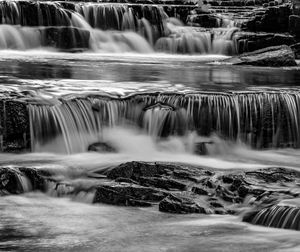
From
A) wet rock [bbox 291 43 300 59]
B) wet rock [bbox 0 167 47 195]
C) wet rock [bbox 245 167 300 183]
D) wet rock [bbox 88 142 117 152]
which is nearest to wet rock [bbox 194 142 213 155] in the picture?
wet rock [bbox 88 142 117 152]

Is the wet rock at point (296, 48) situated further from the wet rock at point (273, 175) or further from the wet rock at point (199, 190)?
the wet rock at point (199, 190)

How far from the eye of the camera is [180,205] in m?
8.51

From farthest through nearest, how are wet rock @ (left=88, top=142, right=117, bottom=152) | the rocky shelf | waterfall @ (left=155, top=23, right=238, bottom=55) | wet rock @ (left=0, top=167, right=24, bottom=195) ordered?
1. waterfall @ (left=155, top=23, right=238, bottom=55)
2. wet rock @ (left=88, top=142, right=117, bottom=152)
3. wet rock @ (left=0, top=167, right=24, bottom=195)
4. the rocky shelf

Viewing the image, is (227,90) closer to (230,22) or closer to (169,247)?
(169,247)

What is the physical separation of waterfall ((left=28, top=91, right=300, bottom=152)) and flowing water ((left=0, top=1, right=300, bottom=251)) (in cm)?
2

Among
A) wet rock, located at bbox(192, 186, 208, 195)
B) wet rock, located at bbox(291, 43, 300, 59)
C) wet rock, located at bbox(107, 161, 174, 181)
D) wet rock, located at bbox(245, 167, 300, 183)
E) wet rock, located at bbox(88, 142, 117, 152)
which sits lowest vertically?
wet rock, located at bbox(291, 43, 300, 59)

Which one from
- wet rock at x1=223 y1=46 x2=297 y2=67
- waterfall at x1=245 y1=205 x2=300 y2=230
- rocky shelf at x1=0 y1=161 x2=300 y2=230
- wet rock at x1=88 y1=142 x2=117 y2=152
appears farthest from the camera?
wet rock at x1=223 y1=46 x2=297 y2=67

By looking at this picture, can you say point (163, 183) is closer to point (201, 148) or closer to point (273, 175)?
point (273, 175)

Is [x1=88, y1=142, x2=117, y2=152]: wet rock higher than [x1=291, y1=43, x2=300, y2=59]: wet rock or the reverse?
higher

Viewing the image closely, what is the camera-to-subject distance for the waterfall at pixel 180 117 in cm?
1147

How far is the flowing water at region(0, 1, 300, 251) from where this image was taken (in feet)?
25.4

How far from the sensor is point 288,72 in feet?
60.5

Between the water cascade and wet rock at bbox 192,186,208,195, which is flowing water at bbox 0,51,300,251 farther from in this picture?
the water cascade

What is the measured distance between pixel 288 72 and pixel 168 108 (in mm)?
7140
